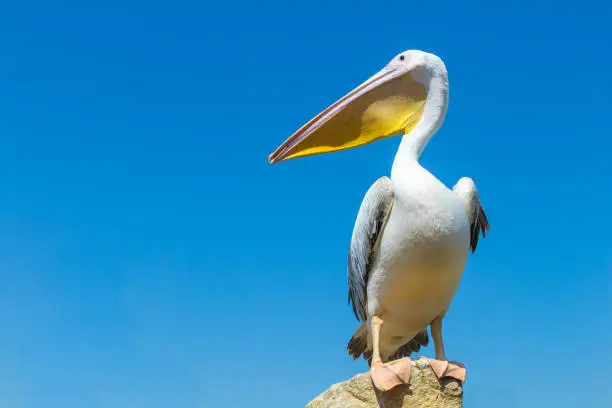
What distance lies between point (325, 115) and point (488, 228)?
84.0 inches

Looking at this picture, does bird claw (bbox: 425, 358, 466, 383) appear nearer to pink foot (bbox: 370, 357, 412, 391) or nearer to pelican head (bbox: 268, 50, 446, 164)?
pink foot (bbox: 370, 357, 412, 391)

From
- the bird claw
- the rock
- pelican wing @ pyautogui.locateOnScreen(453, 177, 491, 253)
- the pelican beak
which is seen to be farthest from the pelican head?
the rock

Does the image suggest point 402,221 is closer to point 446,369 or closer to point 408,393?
point 446,369

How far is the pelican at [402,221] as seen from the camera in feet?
20.8

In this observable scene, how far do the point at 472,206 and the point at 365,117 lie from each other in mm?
1594

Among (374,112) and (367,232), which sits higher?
(374,112)

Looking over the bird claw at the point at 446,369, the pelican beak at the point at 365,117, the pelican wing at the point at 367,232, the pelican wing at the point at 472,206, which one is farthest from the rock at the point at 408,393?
the pelican beak at the point at 365,117

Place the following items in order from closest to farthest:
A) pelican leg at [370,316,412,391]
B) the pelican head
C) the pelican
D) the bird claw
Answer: pelican leg at [370,316,412,391] → the bird claw → the pelican → the pelican head

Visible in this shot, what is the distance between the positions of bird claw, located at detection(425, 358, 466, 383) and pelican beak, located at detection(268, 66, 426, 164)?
2.53m

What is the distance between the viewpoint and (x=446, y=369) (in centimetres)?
620

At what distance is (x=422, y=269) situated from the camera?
21.0 ft

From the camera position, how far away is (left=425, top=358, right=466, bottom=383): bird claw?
6.17 metres

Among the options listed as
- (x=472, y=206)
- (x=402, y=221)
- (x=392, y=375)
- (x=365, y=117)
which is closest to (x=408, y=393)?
(x=392, y=375)

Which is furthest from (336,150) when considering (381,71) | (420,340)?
(420,340)
